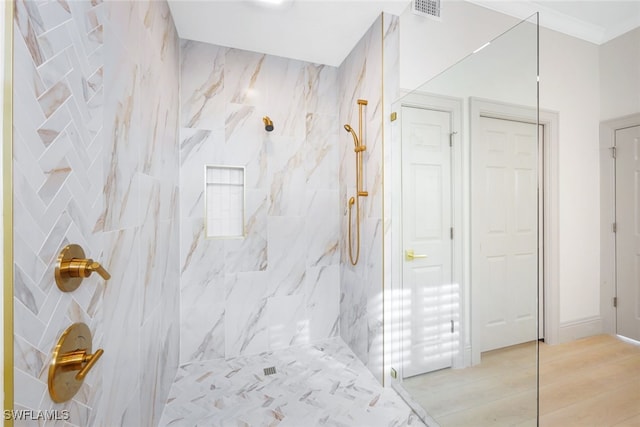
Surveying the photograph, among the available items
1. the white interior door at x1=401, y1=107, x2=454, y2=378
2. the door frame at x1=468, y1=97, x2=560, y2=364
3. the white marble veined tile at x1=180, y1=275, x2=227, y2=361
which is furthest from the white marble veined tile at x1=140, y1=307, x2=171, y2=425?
the door frame at x1=468, y1=97, x2=560, y2=364

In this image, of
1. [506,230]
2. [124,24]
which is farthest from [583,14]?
[124,24]

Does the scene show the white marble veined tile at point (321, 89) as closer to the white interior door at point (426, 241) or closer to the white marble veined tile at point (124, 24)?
the white interior door at point (426, 241)

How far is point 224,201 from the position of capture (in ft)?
7.59

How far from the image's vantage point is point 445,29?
188cm

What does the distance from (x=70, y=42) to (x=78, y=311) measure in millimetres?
762

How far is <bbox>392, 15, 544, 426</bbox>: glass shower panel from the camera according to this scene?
3.83ft

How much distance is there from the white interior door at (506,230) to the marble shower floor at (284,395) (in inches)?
33.3

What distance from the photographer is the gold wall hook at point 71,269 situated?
68cm

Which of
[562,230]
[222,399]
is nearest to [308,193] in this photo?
[222,399]

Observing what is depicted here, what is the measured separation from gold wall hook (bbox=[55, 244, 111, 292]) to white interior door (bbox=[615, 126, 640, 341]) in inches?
127

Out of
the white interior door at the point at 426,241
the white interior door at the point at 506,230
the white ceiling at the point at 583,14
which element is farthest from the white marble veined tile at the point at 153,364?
the white ceiling at the point at 583,14

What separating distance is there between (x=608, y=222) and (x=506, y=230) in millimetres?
1916

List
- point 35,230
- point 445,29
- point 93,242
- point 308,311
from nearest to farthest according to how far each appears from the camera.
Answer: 1. point 35,230
2. point 93,242
3. point 445,29
4. point 308,311

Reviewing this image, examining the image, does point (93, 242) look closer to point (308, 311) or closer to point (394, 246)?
point (394, 246)
